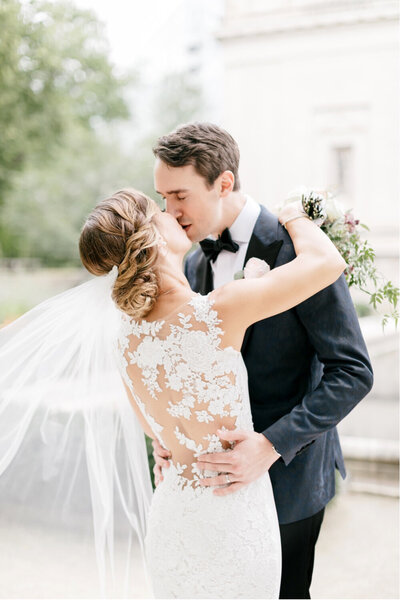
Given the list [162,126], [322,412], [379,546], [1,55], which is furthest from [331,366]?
[162,126]

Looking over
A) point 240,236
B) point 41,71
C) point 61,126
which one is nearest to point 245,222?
point 240,236

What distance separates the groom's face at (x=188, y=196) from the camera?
1.93m

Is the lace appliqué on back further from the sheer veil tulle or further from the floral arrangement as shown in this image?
the floral arrangement

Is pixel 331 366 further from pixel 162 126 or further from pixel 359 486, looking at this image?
pixel 162 126

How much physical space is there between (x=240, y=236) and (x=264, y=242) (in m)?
0.15

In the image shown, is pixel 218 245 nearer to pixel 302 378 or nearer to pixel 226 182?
pixel 226 182

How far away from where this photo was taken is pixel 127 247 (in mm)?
1672

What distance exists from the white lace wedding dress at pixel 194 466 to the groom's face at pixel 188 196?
1.28 feet

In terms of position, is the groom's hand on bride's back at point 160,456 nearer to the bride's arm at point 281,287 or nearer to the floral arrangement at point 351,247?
the bride's arm at point 281,287

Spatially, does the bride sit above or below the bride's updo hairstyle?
below

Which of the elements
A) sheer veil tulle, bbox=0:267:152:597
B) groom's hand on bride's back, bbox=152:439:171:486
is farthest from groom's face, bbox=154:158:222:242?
groom's hand on bride's back, bbox=152:439:171:486

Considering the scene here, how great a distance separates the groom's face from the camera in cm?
193

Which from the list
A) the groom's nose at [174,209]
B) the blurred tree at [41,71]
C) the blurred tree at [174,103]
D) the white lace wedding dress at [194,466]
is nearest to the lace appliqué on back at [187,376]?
the white lace wedding dress at [194,466]

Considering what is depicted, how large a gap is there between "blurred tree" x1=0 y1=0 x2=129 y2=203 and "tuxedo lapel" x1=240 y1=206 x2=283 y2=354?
9.24 m
